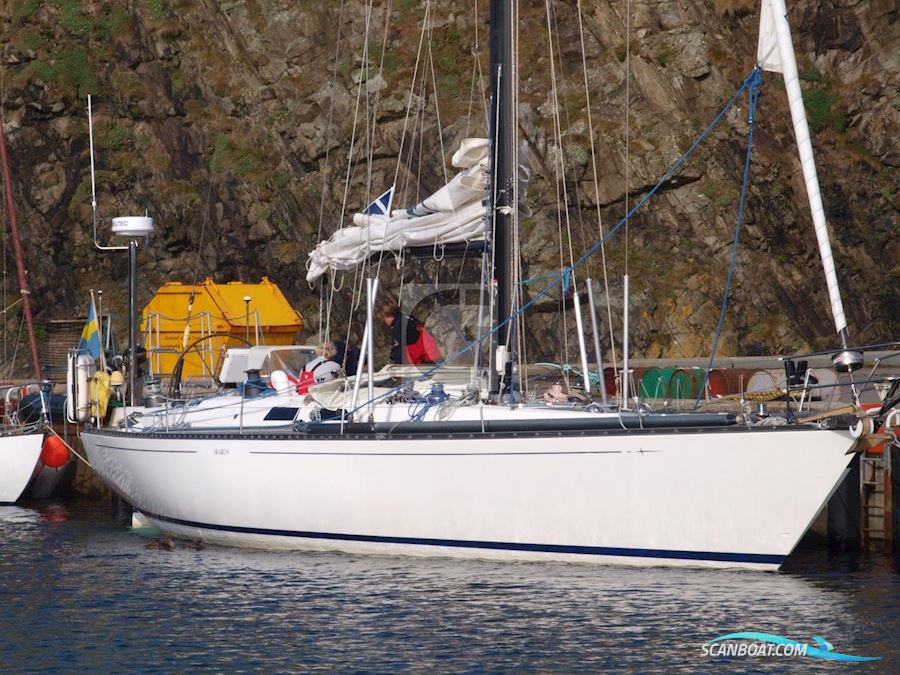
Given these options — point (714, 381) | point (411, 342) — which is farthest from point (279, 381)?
point (714, 381)

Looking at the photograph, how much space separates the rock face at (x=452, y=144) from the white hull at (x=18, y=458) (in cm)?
1034

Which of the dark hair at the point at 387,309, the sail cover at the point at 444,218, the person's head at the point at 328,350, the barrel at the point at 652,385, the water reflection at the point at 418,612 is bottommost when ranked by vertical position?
the water reflection at the point at 418,612

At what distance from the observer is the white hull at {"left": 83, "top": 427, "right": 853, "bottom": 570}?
1438 centimetres

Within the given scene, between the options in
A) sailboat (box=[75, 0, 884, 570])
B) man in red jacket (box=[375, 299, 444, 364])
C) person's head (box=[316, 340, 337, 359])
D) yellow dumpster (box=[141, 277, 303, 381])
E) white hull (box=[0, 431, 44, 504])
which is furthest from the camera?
yellow dumpster (box=[141, 277, 303, 381])

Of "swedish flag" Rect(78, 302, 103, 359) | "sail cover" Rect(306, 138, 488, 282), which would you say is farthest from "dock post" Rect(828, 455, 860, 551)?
"swedish flag" Rect(78, 302, 103, 359)

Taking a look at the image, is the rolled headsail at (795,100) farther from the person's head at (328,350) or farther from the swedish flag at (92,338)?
the swedish flag at (92,338)

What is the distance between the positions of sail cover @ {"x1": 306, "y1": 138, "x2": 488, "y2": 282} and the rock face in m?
12.0

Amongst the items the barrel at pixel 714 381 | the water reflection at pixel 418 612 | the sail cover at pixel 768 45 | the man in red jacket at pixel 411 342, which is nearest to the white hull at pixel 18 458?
the water reflection at pixel 418 612

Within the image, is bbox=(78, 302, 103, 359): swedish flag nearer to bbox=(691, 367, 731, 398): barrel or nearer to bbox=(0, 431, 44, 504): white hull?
bbox=(0, 431, 44, 504): white hull

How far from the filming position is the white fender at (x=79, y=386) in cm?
2105

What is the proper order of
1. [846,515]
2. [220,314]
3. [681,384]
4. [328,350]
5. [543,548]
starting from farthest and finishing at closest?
[220,314] < [681,384] < [328,350] < [846,515] < [543,548]

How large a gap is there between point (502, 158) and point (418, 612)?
591 centimetres

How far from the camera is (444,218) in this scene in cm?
1761

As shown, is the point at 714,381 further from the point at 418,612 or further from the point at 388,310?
the point at 418,612
